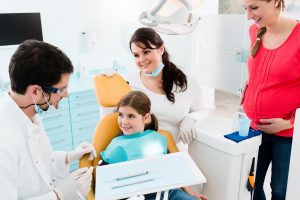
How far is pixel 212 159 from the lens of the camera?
5.02 feet

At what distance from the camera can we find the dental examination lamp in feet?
3.80

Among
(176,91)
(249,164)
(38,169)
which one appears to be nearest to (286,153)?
(249,164)

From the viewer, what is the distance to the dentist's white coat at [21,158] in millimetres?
1035

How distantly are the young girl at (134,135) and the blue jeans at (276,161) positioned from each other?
15.2 inches

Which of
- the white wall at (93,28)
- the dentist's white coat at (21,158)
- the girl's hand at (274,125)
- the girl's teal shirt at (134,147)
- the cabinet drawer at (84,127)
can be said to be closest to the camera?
the dentist's white coat at (21,158)

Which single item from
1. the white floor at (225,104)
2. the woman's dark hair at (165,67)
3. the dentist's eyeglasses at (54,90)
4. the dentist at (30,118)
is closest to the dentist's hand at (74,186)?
the dentist at (30,118)

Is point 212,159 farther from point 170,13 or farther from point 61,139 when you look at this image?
point 61,139

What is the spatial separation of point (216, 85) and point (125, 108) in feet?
7.07

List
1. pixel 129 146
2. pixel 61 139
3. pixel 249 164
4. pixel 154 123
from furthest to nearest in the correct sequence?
pixel 61 139 → pixel 154 123 → pixel 129 146 → pixel 249 164

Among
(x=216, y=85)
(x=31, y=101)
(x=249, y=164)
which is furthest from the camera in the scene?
(x=216, y=85)

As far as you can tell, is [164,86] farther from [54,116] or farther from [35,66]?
[54,116]

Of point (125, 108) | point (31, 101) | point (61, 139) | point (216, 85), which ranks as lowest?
point (61, 139)

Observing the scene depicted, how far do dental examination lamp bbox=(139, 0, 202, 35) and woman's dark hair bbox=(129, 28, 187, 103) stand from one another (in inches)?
16.8

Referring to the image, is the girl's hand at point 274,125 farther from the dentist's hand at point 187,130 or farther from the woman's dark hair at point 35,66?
the woman's dark hair at point 35,66
